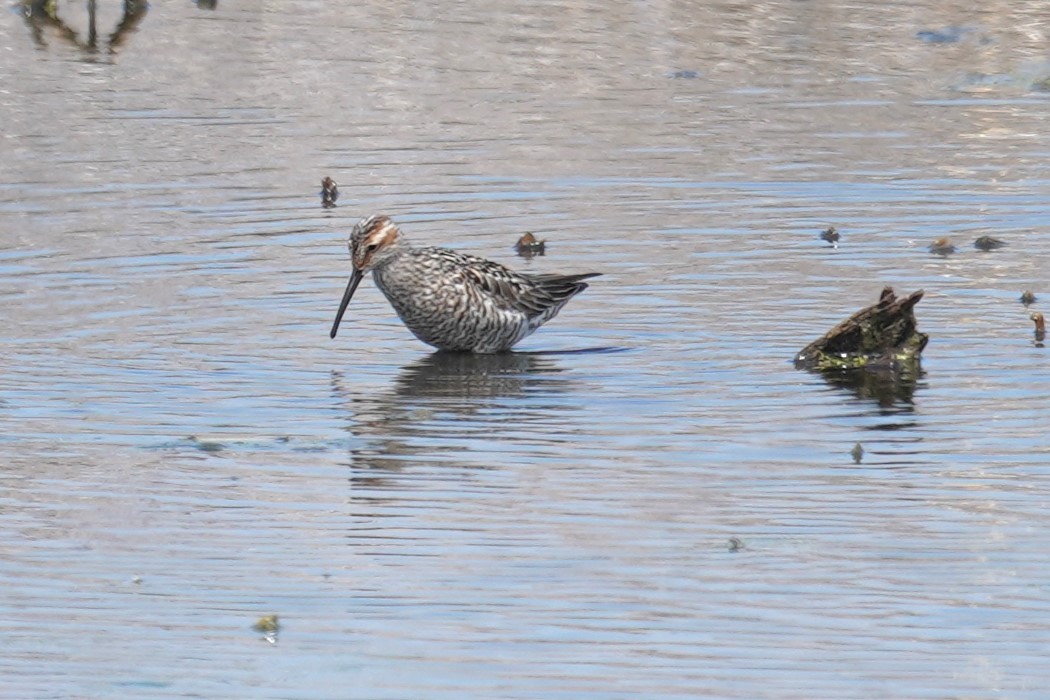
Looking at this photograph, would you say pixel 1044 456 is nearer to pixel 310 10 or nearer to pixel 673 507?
pixel 673 507

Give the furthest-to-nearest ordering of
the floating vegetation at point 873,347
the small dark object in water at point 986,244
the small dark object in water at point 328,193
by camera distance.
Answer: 1. the small dark object in water at point 328,193
2. the small dark object in water at point 986,244
3. the floating vegetation at point 873,347

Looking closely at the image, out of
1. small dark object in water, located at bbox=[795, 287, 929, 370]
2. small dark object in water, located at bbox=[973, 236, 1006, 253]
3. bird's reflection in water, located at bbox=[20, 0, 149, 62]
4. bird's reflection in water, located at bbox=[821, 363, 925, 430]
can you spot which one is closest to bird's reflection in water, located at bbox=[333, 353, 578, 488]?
small dark object in water, located at bbox=[795, 287, 929, 370]

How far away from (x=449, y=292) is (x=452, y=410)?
5.34 feet

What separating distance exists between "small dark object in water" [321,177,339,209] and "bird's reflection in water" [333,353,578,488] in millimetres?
4546

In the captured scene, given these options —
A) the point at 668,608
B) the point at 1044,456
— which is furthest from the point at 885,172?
the point at 668,608

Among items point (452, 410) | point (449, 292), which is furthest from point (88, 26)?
point (452, 410)

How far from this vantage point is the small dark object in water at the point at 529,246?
17.5 meters

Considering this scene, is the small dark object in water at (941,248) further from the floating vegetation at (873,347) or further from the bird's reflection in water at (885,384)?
the bird's reflection in water at (885,384)

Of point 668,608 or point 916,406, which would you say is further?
point 916,406

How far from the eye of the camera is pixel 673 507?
430 inches

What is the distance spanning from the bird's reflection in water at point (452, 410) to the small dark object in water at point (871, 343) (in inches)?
60.7

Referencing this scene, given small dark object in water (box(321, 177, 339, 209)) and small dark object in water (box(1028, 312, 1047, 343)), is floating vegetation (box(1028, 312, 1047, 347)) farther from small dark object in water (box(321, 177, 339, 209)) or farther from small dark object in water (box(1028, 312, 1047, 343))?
small dark object in water (box(321, 177, 339, 209))

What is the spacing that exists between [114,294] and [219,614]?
7.13 metres

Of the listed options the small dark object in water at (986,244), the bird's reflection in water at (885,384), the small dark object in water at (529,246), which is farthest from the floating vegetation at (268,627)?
the small dark object in water at (986,244)
